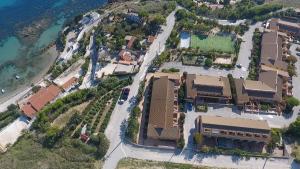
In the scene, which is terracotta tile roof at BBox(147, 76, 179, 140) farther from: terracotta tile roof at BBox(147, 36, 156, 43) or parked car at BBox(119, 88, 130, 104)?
terracotta tile roof at BBox(147, 36, 156, 43)

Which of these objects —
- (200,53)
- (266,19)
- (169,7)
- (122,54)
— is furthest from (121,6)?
(266,19)

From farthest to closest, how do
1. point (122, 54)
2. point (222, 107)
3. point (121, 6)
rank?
point (121, 6) → point (122, 54) → point (222, 107)

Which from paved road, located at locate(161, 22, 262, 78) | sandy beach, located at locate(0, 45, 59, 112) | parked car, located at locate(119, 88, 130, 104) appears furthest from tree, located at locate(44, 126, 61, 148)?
paved road, located at locate(161, 22, 262, 78)

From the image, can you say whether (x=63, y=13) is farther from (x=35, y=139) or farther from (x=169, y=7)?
(x=35, y=139)

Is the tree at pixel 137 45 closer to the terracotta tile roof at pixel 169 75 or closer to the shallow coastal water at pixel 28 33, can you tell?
the terracotta tile roof at pixel 169 75

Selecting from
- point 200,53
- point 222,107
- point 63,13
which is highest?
point 63,13

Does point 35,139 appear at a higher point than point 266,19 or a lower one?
lower

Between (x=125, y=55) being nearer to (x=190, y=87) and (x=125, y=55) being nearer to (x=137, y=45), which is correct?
(x=137, y=45)

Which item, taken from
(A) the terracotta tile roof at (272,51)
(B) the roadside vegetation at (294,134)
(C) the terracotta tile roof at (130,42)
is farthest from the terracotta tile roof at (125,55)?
(B) the roadside vegetation at (294,134)
